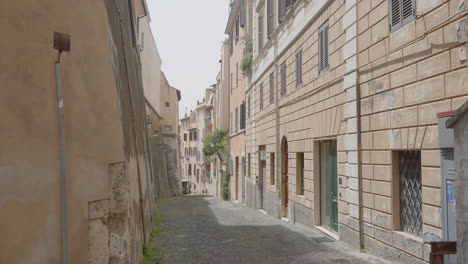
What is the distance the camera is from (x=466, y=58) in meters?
5.03

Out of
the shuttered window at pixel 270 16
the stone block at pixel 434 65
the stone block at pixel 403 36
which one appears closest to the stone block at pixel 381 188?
the stone block at pixel 434 65

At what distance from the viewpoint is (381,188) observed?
7.14 meters

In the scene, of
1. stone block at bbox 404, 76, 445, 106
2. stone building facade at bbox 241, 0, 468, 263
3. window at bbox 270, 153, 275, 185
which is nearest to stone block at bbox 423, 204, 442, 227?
stone building facade at bbox 241, 0, 468, 263

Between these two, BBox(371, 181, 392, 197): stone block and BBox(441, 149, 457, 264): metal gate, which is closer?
BBox(441, 149, 457, 264): metal gate

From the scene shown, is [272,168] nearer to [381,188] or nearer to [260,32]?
[260,32]

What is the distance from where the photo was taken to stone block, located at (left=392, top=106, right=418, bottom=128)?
6152 mm

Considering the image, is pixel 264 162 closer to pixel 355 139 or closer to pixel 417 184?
pixel 355 139

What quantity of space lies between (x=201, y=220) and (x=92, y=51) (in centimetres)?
810

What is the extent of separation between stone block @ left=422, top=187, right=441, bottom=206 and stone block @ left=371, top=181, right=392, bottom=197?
984 millimetres

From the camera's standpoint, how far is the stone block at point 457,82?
5076mm

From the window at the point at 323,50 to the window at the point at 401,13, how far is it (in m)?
3.02

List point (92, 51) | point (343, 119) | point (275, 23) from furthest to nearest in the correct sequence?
point (275, 23) < point (343, 119) < point (92, 51)

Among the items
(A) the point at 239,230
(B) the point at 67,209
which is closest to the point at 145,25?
(A) the point at 239,230

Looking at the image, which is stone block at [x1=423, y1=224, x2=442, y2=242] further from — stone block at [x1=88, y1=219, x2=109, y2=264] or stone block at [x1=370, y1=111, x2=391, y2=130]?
stone block at [x1=88, y1=219, x2=109, y2=264]
